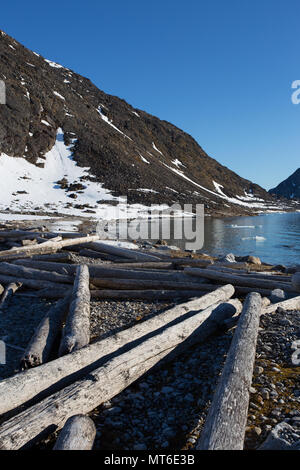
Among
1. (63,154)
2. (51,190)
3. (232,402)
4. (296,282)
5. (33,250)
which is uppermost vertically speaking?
(63,154)

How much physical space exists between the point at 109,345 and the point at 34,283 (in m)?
5.61

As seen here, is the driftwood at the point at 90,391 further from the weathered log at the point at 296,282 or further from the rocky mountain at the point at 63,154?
the rocky mountain at the point at 63,154

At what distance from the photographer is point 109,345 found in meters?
4.77

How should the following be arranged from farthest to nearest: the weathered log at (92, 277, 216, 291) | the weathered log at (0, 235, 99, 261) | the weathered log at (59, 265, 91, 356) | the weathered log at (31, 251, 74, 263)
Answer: the weathered log at (0, 235, 99, 261), the weathered log at (31, 251, 74, 263), the weathered log at (92, 277, 216, 291), the weathered log at (59, 265, 91, 356)

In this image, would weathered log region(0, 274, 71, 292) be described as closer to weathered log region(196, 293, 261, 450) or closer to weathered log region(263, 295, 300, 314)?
weathered log region(263, 295, 300, 314)

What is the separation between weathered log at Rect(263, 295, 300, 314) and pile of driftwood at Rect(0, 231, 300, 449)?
25 mm

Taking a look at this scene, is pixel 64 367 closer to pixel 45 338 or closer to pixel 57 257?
pixel 45 338

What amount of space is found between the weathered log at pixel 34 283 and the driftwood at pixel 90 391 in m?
4.63

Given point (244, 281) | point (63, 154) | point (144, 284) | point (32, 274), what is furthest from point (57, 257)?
point (63, 154)

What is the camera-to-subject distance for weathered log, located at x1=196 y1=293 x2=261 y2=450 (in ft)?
9.36

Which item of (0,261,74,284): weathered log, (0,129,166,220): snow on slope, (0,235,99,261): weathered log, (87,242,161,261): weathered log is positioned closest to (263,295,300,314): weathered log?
(0,261,74,284): weathered log

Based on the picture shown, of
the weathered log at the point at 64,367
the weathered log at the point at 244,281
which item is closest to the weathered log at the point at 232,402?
Result: the weathered log at the point at 64,367

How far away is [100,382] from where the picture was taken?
3.94m

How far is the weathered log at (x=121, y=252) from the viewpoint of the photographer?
12.8m
